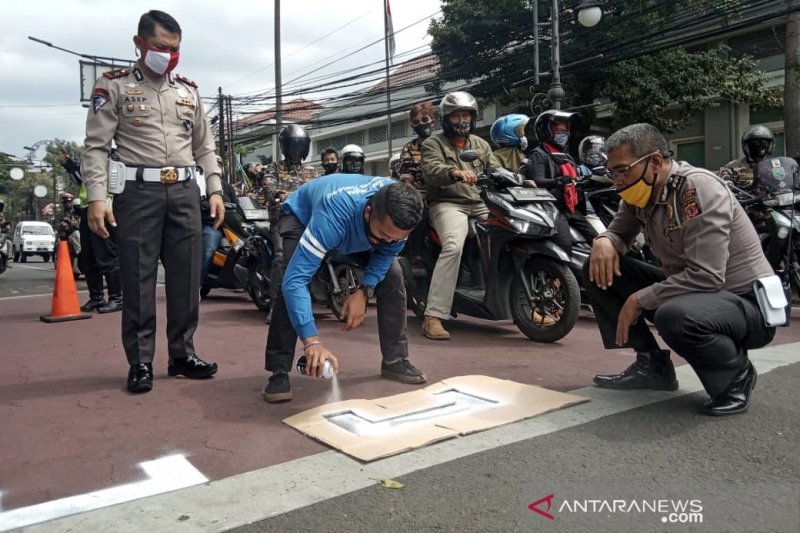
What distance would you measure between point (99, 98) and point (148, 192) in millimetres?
561

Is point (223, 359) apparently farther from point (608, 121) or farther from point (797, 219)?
point (608, 121)

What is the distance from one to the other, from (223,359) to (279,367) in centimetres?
128

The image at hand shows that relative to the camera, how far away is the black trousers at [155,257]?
3686mm

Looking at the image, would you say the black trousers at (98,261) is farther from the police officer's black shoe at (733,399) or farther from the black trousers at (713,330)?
the police officer's black shoe at (733,399)

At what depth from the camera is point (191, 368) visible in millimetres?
3916

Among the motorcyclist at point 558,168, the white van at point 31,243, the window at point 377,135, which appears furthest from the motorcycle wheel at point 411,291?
the window at point 377,135

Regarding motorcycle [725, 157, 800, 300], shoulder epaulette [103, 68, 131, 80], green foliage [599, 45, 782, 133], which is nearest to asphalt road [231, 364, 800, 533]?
shoulder epaulette [103, 68, 131, 80]

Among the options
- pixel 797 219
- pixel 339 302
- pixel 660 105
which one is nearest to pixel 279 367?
pixel 339 302

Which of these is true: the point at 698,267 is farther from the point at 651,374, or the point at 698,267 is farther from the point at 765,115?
the point at 765,115

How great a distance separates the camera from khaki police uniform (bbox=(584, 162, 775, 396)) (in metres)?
2.79

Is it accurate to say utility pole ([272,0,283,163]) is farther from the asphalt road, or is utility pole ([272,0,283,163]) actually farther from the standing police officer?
the asphalt road

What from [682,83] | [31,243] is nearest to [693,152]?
[682,83]

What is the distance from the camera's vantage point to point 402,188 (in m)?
2.92

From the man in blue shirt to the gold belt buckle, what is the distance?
2.34 ft
